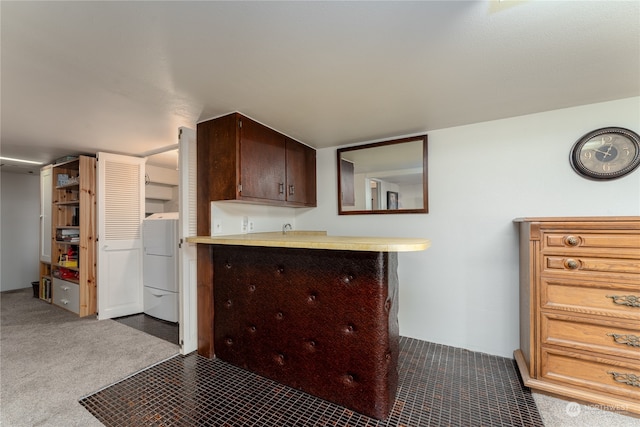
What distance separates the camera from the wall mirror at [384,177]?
276cm

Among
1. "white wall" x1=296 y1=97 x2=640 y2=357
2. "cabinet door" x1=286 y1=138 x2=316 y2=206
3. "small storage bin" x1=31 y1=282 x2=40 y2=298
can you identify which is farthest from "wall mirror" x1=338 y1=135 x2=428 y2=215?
"small storage bin" x1=31 y1=282 x2=40 y2=298

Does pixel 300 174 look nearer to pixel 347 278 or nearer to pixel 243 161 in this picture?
pixel 243 161

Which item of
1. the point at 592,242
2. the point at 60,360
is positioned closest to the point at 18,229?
the point at 60,360

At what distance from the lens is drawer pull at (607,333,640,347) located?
163 cm

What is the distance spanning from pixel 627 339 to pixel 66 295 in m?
5.67

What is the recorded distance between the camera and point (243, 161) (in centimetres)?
226

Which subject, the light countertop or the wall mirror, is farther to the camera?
the wall mirror

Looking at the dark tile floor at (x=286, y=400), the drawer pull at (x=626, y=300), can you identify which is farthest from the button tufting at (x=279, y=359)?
the drawer pull at (x=626, y=300)

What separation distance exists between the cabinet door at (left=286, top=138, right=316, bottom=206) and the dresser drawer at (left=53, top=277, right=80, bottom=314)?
122 inches

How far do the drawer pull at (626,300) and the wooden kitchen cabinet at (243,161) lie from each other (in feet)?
8.25

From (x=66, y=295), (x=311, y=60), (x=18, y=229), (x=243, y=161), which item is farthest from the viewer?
(x=18, y=229)

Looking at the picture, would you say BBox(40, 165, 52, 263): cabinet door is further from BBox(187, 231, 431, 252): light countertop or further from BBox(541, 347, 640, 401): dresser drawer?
BBox(541, 347, 640, 401): dresser drawer

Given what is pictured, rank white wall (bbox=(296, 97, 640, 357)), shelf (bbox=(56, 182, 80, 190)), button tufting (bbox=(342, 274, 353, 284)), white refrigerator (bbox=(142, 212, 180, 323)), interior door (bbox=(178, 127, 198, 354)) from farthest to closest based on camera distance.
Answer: shelf (bbox=(56, 182, 80, 190)) < white refrigerator (bbox=(142, 212, 180, 323)) < interior door (bbox=(178, 127, 198, 354)) < white wall (bbox=(296, 97, 640, 357)) < button tufting (bbox=(342, 274, 353, 284))

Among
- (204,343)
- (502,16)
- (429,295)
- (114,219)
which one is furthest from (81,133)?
(429,295)
